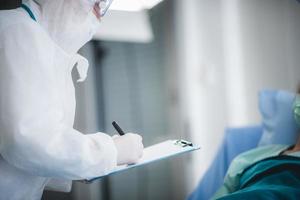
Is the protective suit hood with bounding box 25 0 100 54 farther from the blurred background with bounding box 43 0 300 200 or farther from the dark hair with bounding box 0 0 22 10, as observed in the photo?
the blurred background with bounding box 43 0 300 200

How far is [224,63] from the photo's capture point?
1.63 metres

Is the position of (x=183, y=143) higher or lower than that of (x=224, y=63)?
lower

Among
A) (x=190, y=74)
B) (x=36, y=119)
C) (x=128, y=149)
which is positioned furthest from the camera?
(x=190, y=74)

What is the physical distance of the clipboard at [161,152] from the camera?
0.78 m

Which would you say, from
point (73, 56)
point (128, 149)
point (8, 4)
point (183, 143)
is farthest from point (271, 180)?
point (8, 4)

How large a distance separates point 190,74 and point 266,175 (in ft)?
2.34

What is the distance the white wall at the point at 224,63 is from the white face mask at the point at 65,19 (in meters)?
0.81

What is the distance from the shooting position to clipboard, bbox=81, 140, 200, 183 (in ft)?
2.57

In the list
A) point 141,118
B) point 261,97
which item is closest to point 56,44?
point 141,118

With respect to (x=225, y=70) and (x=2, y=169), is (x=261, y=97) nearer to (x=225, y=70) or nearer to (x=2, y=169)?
(x=225, y=70)

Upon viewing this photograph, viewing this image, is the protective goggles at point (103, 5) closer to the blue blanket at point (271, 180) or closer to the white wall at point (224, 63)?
the blue blanket at point (271, 180)

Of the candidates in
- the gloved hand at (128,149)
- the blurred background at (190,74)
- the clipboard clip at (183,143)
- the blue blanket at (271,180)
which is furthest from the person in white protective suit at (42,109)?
the blurred background at (190,74)

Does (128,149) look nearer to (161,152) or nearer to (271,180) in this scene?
(161,152)

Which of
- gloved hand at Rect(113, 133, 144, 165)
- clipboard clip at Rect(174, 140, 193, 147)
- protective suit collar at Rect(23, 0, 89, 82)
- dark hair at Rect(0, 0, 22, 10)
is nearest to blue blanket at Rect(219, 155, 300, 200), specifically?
clipboard clip at Rect(174, 140, 193, 147)
